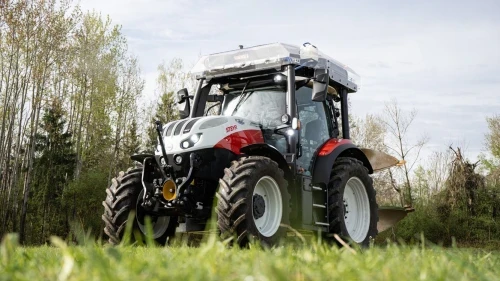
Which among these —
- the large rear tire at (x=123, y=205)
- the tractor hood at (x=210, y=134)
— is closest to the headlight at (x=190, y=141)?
the tractor hood at (x=210, y=134)

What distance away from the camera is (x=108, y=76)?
3312 centimetres

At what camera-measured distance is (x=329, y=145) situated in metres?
8.34

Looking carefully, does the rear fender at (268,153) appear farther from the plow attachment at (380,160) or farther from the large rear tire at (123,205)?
the plow attachment at (380,160)

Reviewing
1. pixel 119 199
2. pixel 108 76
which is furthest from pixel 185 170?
pixel 108 76

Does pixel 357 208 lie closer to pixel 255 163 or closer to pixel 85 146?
pixel 255 163

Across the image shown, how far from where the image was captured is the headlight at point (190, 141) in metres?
7.25

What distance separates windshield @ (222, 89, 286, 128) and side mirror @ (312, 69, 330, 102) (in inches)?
27.6

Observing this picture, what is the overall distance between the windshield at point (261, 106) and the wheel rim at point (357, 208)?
149 centimetres

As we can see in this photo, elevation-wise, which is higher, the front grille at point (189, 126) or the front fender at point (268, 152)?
the front grille at point (189, 126)

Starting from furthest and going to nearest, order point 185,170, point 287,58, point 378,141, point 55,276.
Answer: point 378,141 → point 287,58 → point 185,170 → point 55,276

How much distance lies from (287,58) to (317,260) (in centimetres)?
580

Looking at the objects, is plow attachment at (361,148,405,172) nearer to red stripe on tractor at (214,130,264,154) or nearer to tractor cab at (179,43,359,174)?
tractor cab at (179,43,359,174)

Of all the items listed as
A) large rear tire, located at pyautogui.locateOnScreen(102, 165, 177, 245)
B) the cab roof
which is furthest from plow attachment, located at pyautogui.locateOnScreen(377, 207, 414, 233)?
large rear tire, located at pyautogui.locateOnScreen(102, 165, 177, 245)

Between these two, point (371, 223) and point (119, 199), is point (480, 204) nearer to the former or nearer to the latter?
point (371, 223)
